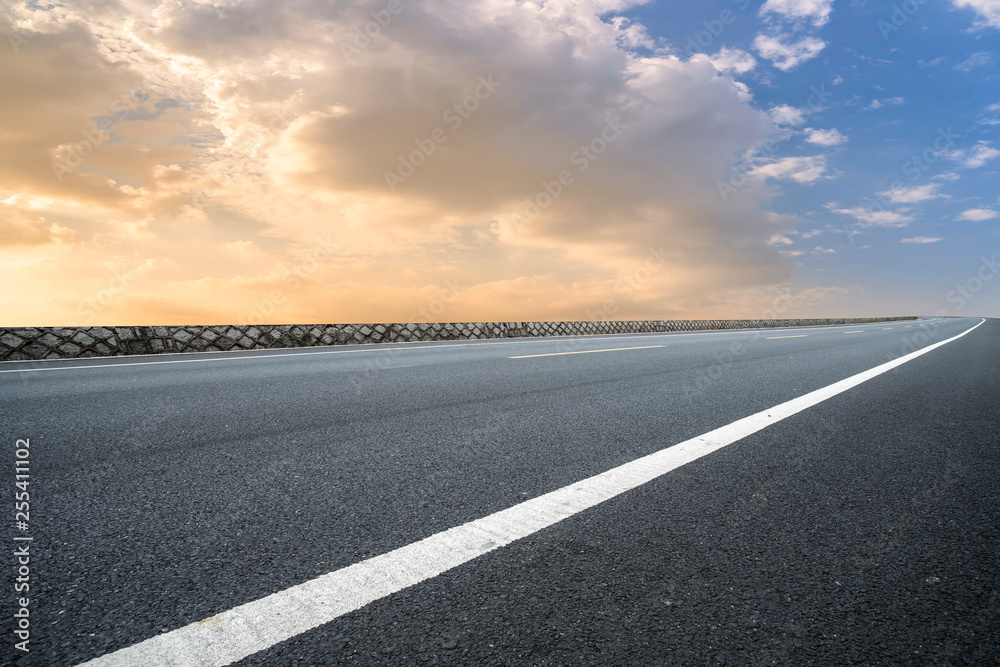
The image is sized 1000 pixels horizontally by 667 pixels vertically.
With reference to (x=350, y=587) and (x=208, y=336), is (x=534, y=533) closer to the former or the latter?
(x=350, y=587)

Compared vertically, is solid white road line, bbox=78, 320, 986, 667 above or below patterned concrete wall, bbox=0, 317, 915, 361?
below

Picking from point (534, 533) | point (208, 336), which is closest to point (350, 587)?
point (534, 533)

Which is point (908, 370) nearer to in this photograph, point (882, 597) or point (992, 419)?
point (992, 419)

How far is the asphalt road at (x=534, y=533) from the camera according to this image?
1479mm

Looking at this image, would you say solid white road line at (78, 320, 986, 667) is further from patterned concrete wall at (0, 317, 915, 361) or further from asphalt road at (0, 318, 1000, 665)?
patterned concrete wall at (0, 317, 915, 361)

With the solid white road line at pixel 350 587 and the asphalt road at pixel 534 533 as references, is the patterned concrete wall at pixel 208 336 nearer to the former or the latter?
the asphalt road at pixel 534 533

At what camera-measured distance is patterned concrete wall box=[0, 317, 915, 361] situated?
1180 cm

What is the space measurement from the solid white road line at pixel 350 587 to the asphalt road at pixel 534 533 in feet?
0.17

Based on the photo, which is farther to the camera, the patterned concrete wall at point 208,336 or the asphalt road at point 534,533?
the patterned concrete wall at point 208,336

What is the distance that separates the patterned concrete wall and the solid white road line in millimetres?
13472

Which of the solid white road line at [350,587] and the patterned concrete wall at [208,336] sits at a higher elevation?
the patterned concrete wall at [208,336]

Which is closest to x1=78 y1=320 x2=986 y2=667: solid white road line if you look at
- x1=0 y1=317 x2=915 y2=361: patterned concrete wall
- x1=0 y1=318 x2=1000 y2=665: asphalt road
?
x1=0 y1=318 x2=1000 y2=665: asphalt road

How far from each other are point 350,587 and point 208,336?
14.4 m

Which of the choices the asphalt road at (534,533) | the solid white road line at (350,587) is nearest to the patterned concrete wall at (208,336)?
the asphalt road at (534,533)
